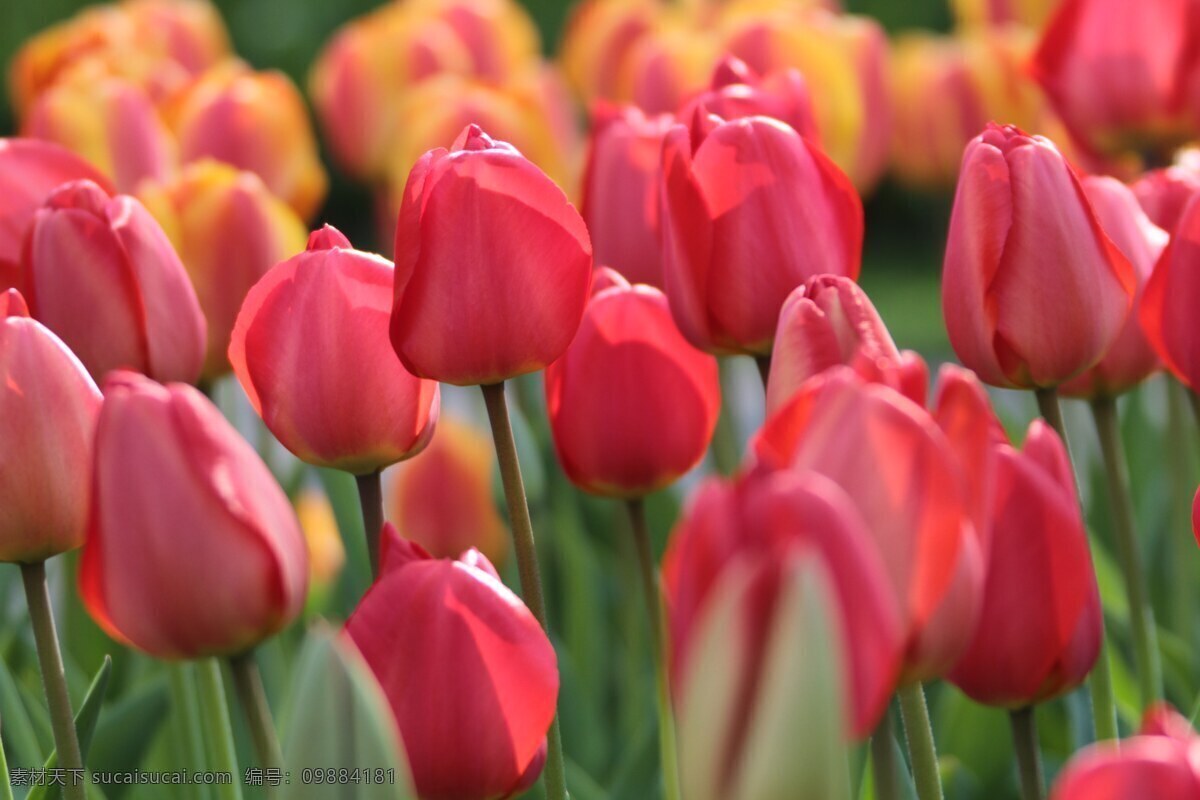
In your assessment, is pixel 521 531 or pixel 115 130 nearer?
pixel 521 531

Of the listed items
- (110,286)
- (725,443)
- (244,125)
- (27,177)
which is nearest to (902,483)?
(110,286)

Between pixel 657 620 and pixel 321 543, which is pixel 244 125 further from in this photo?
pixel 657 620

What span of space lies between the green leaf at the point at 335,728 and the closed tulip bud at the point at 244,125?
931 mm

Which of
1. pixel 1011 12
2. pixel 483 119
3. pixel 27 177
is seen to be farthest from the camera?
pixel 1011 12

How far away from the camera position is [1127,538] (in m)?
0.67

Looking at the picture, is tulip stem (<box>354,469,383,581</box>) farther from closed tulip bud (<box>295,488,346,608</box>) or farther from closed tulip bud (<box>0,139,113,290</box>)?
closed tulip bud (<box>295,488,346,608</box>)

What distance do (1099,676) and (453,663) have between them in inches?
10.6

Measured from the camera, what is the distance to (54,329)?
0.64 metres

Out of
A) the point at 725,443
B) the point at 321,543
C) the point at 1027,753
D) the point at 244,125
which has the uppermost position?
the point at 1027,753

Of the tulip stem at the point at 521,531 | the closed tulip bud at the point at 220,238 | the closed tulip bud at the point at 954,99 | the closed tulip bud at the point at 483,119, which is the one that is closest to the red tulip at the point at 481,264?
the tulip stem at the point at 521,531

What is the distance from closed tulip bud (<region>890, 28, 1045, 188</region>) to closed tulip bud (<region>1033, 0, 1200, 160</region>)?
218mm

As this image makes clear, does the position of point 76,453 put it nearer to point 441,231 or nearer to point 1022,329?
point 441,231

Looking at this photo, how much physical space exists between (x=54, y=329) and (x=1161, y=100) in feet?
2.57

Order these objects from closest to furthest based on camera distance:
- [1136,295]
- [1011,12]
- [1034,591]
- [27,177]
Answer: [1034,591]
[1136,295]
[27,177]
[1011,12]
